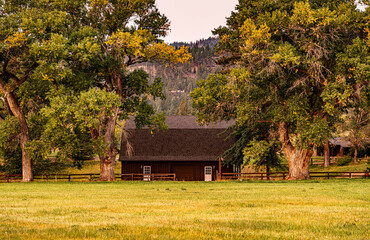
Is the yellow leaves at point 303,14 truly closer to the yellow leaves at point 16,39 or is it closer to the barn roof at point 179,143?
the barn roof at point 179,143

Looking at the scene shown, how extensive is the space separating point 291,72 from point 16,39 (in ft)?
75.5

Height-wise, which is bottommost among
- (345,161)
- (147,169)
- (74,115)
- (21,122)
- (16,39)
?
(147,169)

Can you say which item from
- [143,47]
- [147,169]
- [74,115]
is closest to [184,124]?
[147,169]

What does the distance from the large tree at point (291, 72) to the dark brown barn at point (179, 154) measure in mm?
9567

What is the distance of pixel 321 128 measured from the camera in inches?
1490

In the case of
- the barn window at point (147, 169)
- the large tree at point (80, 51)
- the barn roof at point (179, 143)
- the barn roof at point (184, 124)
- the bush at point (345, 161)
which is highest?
the large tree at point (80, 51)

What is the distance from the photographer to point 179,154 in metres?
53.1

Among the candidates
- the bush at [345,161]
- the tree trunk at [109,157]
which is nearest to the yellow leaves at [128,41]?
the tree trunk at [109,157]

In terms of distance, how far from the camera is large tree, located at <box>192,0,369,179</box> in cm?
3697

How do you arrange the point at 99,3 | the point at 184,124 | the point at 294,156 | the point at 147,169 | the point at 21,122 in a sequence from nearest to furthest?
the point at 99,3 → the point at 294,156 → the point at 21,122 → the point at 147,169 → the point at 184,124

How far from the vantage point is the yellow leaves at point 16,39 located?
3725cm

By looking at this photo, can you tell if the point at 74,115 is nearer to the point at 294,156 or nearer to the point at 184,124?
the point at 184,124

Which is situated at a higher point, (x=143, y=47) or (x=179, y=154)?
(x=143, y=47)

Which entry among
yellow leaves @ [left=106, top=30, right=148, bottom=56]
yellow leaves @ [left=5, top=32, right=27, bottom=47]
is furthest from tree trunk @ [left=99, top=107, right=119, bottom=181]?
yellow leaves @ [left=5, top=32, right=27, bottom=47]
